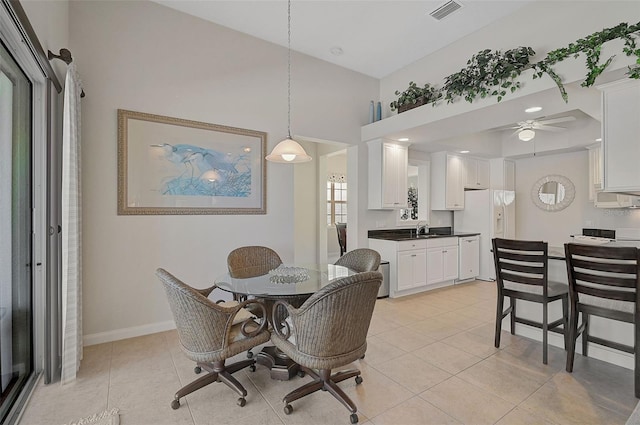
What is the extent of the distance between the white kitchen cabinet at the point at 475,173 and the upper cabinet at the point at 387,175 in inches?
72.0

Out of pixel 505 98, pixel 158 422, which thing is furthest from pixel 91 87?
pixel 505 98

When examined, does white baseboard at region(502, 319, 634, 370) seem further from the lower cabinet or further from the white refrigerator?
the white refrigerator

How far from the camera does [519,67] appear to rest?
302cm

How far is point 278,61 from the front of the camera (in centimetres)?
404

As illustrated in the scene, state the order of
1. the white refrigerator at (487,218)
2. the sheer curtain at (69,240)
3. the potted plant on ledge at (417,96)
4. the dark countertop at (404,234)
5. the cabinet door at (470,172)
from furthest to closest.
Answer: the cabinet door at (470,172)
the white refrigerator at (487,218)
the dark countertop at (404,234)
the potted plant on ledge at (417,96)
the sheer curtain at (69,240)

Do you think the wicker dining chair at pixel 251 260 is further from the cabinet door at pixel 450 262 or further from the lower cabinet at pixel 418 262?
the cabinet door at pixel 450 262

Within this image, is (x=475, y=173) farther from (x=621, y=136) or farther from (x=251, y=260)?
(x=251, y=260)

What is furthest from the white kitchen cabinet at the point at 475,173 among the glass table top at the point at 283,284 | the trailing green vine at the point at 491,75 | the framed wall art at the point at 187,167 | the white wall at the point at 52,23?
the white wall at the point at 52,23

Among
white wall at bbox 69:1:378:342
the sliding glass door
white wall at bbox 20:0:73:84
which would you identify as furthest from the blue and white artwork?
the sliding glass door

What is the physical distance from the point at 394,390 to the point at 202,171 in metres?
2.85

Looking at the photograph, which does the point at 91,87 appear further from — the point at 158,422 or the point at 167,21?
the point at 158,422

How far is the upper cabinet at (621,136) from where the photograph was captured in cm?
243

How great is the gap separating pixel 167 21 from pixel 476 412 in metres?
4.48

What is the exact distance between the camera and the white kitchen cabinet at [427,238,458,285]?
4973 mm
